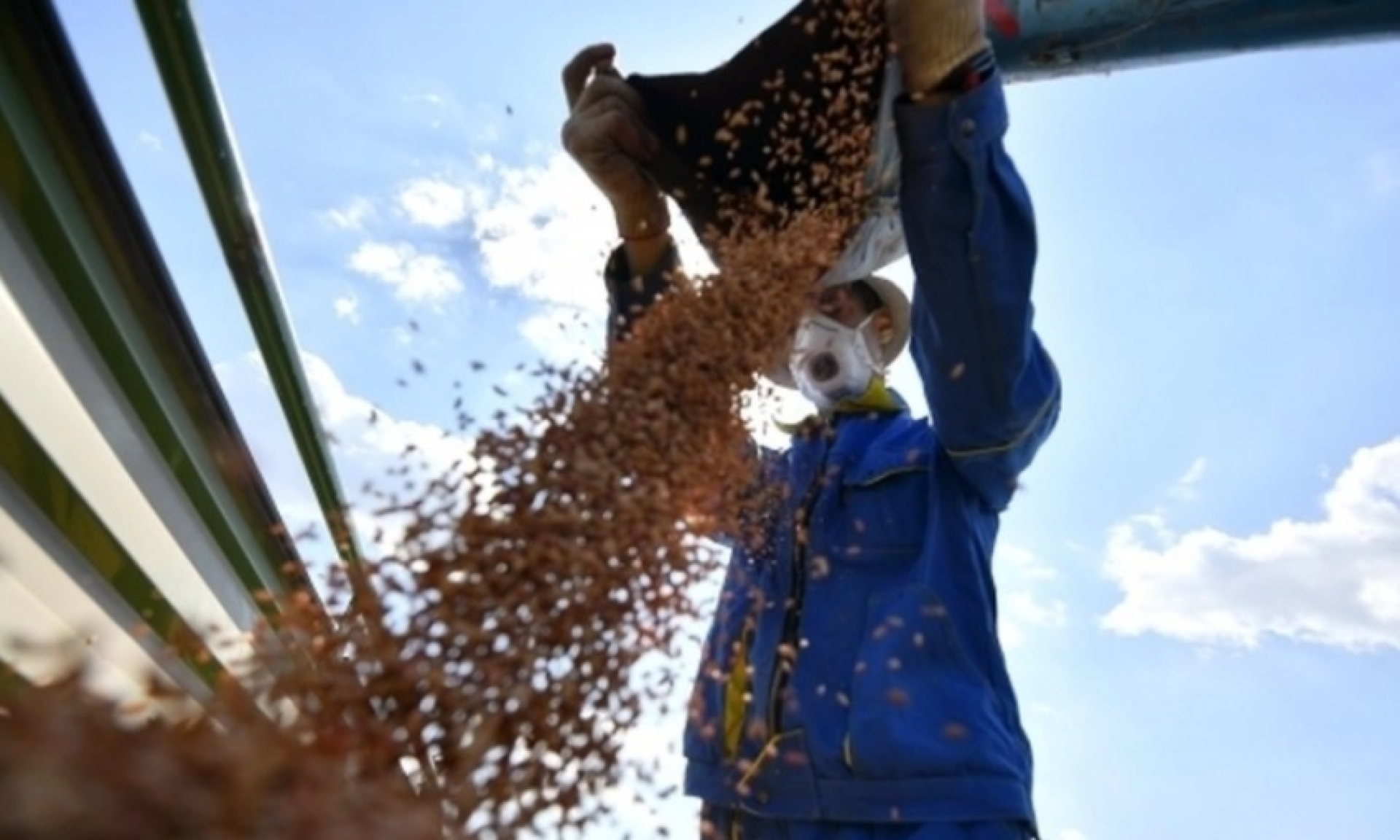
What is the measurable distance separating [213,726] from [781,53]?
1.37m

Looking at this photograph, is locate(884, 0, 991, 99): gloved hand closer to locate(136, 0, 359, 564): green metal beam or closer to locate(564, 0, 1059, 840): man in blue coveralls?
locate(564, 0, 1059, 840): man in blue coveralls

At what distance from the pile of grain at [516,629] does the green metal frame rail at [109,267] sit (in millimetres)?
427

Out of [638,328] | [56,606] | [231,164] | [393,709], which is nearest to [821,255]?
[638,328]

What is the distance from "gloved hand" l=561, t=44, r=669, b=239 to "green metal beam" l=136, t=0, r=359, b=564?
25.8 inches

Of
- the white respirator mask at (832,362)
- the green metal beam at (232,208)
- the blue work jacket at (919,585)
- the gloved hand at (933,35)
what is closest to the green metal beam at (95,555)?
the green metal beam at (232,208)

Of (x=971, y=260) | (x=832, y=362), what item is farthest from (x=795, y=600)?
(x=971, y=260)

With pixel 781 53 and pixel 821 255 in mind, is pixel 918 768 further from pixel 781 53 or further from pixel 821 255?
pixel 781 53

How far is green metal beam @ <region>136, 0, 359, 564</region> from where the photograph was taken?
122cm

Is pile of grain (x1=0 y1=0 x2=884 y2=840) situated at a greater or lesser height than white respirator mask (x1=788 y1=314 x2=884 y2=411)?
lesser

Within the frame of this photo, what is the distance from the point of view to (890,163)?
6.15 feet

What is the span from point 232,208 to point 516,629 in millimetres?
654

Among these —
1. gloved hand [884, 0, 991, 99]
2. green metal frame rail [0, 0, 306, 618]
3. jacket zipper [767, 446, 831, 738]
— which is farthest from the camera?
jacket zipper [767, 446, 831, 738]

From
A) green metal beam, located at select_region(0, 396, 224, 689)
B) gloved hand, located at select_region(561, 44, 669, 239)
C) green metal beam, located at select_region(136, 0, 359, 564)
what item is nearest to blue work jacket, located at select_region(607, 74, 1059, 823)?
gloved hand, located at select_region(561, 44, 669, 239)

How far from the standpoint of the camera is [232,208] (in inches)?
55.6
